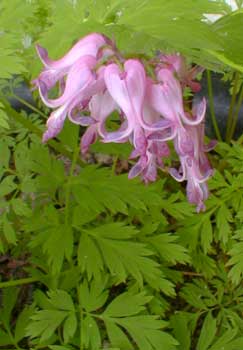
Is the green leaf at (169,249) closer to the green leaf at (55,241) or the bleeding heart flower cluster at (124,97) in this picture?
the green leaf at (55,241)

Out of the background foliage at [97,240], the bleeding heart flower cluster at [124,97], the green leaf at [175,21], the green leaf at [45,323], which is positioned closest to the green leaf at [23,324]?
the background foliage at [97,240]

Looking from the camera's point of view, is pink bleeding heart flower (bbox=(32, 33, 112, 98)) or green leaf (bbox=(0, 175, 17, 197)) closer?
pink bleeding heart flower (bbox=(32, 33, 112, 98))

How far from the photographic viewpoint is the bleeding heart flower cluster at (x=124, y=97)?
42.6 inches

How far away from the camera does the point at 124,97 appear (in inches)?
42.9

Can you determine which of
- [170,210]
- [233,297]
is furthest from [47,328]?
[233,297]

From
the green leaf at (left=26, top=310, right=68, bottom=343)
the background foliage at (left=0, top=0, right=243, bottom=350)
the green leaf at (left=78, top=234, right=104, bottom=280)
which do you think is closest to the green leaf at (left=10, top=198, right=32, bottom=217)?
the background foliage at (left=0, top=0, right=243, bottom=350)

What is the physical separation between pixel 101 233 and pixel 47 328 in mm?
328

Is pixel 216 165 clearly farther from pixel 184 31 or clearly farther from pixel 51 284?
pixel 184 31

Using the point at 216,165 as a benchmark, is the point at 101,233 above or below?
above

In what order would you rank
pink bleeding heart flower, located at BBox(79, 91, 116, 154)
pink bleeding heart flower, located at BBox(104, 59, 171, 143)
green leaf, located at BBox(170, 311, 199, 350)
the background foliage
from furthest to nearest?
green leaf, located at BBox(170, 311, 199, 350), the background foliage, pink bleeding heart flower, located at BBox(79, 91, 116, 154), pink bleeding heart flower, located at BBox(104, 59, 171, 143)

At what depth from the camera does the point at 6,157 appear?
1773 millimetres

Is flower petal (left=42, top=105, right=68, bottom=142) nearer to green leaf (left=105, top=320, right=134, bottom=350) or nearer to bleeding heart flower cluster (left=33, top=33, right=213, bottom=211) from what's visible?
bleeding heart flower cluster (left=33, top=33, right=213, bottom=211)

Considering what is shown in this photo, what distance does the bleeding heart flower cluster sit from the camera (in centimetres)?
108

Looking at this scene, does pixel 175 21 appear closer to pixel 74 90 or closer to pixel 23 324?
pixel 74 90
